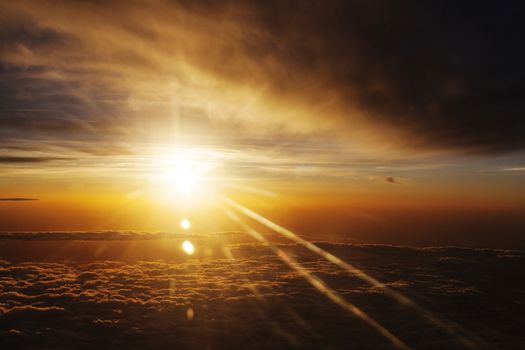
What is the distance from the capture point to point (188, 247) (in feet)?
151

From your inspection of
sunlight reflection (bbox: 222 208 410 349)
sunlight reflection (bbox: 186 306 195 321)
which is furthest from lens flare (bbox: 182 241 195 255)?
sunlight reflection (bbox: 186 306 195 321)

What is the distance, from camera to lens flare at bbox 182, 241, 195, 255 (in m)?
41.3

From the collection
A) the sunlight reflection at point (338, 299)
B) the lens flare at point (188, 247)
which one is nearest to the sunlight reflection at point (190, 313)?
the sunlight reflection at point (338, 299)

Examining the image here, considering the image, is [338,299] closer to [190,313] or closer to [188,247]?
[190,313]

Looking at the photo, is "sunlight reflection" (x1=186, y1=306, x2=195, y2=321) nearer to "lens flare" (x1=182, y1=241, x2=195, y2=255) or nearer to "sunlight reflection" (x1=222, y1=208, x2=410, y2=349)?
"sunlight reflection" (x1=222, y1=208, x2=410, y2=349)

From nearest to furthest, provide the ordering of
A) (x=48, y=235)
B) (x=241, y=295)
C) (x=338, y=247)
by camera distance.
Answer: (x=241, y=295), (x=338, y=247), (x=48, y=235)

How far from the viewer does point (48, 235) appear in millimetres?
57781

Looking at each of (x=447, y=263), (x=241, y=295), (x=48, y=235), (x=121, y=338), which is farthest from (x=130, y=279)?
(x=48, y=235)

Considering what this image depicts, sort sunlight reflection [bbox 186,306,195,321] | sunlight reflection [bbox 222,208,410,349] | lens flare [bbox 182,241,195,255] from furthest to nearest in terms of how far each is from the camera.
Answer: lens flare [bbox 182,241,195,255] → sunlight reflection [bbox 186,306,195,321] → sunlight reflection [bbox 222,208,410,349]

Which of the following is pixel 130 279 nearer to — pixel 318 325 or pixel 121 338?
pixel 121 338

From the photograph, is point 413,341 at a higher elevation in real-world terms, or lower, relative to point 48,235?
lower

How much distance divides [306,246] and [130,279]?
78.4ft

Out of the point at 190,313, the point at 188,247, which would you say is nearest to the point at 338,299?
the point at 190,313

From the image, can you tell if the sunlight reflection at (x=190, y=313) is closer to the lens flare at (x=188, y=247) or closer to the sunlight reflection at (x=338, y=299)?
the sunlight reflection at (x=338, y=299)
